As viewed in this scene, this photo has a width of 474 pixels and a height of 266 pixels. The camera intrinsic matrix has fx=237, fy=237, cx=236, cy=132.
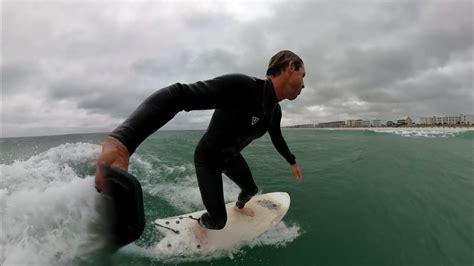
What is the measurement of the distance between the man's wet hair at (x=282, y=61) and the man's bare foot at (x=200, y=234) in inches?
116

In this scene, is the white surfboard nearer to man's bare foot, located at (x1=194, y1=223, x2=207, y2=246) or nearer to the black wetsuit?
man's bare foot, located at (x1=194, y1=223, x2=207, y2=246)

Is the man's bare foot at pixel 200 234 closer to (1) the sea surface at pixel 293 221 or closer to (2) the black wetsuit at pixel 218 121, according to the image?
(1) the sea surface at pixel 293 221

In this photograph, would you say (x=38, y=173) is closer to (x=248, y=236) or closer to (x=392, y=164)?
(x=248, y=236)

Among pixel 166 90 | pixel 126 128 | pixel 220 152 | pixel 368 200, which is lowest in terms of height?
pixel 368 200

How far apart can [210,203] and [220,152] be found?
80cm

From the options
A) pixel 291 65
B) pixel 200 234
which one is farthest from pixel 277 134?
pixel 200 234

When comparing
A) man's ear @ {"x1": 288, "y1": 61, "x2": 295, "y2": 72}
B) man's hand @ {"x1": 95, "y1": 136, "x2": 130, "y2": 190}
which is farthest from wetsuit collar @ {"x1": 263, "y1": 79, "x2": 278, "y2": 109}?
man's hand @ {"x1": 95, "y1": 136, "x2": 130, "y2": 190}

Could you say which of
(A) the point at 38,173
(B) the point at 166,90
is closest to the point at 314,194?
(B) the point at 166,90

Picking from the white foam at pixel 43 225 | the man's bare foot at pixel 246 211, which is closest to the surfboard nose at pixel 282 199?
the man's bare foot at pixel 246 211

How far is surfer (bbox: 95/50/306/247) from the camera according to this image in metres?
1.27

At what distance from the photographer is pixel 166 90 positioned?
63.3 inches

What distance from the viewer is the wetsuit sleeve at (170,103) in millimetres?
1303

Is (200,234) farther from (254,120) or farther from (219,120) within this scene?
(254,120)

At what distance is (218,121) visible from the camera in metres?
2.79
